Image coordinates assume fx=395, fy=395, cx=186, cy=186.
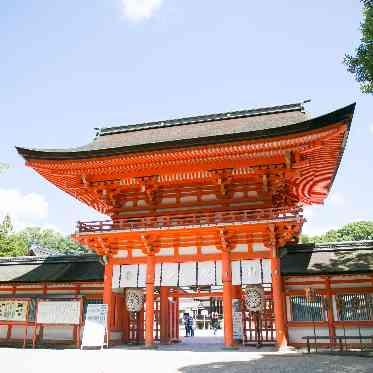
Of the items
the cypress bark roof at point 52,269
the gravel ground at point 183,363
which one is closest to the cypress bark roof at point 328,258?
the gravel ground at point 183,363

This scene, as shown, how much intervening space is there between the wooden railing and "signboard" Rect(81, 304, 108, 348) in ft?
11.5

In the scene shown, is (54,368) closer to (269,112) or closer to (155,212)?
(155,212)

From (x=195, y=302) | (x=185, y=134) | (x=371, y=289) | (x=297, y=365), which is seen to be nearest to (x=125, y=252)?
(x=185, y=134)

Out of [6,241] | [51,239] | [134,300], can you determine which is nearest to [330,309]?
[134,300]

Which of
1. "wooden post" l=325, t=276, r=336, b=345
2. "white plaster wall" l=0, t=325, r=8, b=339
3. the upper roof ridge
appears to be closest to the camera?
"wooden post" l=325, t=276, r=336, b=345

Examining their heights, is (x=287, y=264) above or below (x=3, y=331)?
above

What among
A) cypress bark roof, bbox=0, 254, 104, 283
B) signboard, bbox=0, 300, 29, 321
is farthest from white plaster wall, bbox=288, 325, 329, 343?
signboard, bbox=0, 300, 29, 321

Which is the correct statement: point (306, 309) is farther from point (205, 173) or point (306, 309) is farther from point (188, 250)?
point (205, 173)

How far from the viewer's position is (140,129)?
77.5 feet

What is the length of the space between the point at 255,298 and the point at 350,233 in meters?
60.9

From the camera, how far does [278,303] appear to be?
16.2m

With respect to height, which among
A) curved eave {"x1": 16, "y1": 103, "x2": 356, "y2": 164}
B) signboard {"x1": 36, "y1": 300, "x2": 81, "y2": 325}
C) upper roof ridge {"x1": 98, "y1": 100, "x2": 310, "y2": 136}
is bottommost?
signboard {"x1": 36, "y1": 300, "x2": 81, "y2": 325}

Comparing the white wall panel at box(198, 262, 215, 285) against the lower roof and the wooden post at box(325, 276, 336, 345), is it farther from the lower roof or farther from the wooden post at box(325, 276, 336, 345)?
the wooden post at box(325, 276, 336, 345)

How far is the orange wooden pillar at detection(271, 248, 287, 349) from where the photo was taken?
15.8 metres
